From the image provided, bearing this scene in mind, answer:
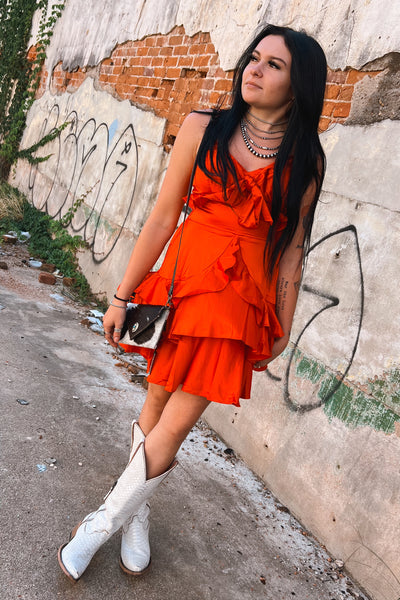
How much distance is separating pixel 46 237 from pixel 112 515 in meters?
5.75

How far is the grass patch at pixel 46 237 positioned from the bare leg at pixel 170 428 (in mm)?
3796

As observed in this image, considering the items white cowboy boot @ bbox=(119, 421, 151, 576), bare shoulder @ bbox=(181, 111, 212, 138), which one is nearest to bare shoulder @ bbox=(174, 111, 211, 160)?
bare shoulder @ bbox=(181, 111, 212, 138)

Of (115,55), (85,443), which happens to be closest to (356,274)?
(85,443)

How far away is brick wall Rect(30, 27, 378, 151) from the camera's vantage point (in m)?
3.27

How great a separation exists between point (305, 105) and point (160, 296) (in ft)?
2.69

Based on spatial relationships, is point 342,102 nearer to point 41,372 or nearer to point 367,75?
point 367,75

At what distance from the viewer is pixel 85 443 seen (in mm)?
3059

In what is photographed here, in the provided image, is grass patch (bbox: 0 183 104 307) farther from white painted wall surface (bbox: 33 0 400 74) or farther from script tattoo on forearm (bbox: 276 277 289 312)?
script tattoo on forearm (bbox: 276 277 289 312)

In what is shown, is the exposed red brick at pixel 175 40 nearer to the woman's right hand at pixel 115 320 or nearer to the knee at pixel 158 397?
the woman's right hand at pixel 115 320

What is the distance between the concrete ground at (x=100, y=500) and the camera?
219 centimetres

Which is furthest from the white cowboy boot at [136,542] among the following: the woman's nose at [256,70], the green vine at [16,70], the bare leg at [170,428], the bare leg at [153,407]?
the green vine at [16,70]

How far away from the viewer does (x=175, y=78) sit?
5.09 metres

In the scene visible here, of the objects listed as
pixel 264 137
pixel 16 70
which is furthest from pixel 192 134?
pixel 16 70

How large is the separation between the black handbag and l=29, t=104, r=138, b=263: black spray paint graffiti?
3.68 m
